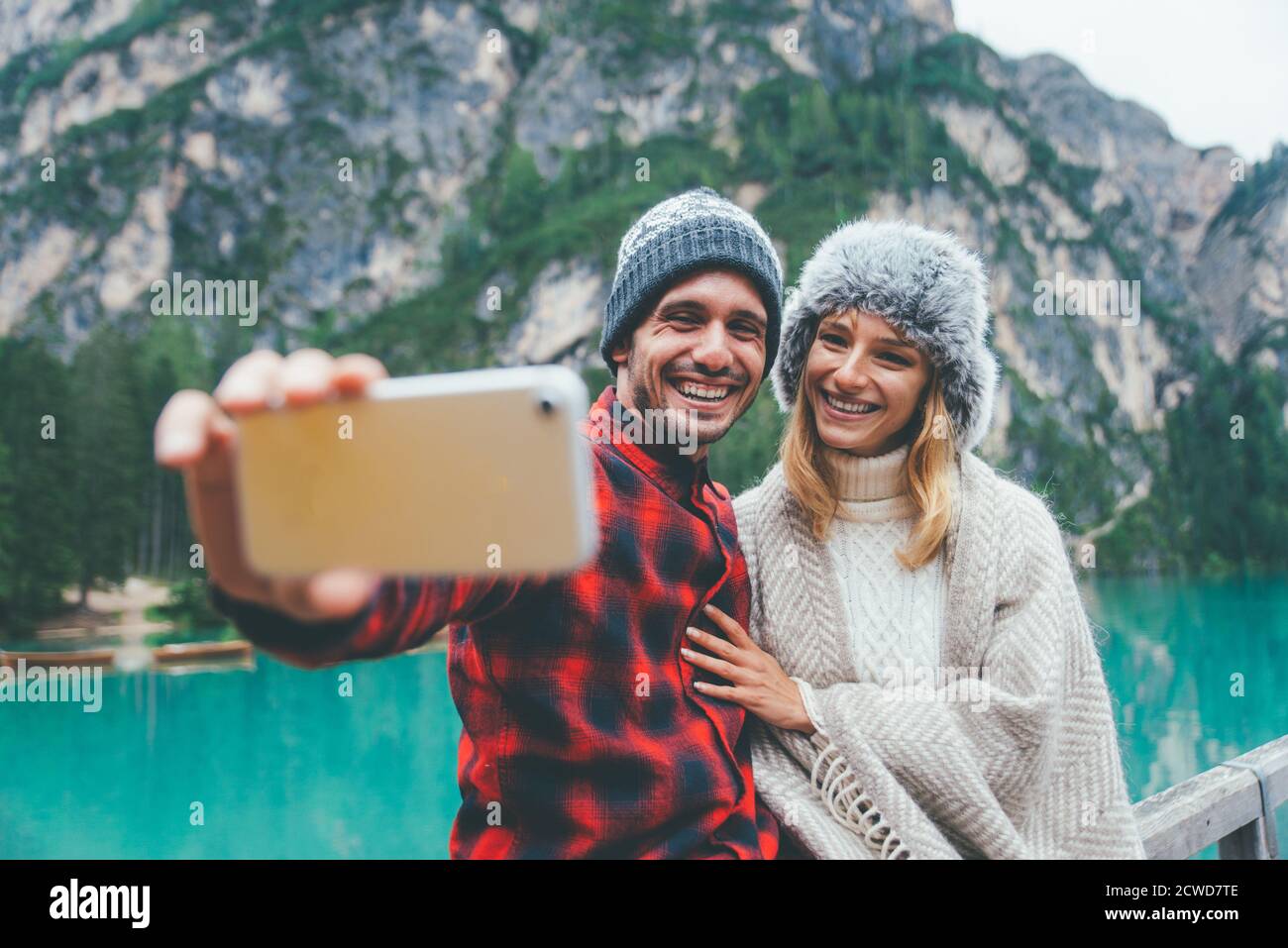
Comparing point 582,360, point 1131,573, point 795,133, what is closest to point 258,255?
point 582,360

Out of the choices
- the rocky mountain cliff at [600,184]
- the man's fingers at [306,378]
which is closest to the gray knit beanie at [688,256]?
the man's fingers at [306,378]

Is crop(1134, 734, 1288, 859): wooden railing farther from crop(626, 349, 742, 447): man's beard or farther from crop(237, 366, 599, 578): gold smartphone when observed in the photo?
crop(237, 366, 599, 578): gold smartphone

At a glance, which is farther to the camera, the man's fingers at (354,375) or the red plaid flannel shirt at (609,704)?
the red plaid flannel shirt at (609,704)

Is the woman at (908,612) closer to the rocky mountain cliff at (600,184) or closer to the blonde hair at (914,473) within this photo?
the blonde hair at (914,473)

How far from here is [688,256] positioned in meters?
1.67

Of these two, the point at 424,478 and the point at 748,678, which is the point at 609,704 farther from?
the point at 424,478

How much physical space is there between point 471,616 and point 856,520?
0.98m

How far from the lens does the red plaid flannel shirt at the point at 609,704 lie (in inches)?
60.0

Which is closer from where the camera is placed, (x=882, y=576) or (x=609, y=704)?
(x=609, y=704)

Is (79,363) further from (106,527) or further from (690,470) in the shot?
(690,470)

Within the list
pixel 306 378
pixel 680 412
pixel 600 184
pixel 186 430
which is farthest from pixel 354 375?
pixel 600 184

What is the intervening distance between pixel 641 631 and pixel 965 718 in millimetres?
694

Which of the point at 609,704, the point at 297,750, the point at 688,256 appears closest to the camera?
the point at 609,704
